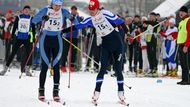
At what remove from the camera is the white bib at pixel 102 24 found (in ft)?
32.7

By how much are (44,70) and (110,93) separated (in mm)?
2134

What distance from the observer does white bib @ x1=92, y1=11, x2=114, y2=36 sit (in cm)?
995

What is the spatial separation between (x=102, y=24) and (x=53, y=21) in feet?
3.18

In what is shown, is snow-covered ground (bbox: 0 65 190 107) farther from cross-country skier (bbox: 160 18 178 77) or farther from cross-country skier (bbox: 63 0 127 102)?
cross-country skier (bbox: 160 18 178 77)

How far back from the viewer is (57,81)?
10211mm

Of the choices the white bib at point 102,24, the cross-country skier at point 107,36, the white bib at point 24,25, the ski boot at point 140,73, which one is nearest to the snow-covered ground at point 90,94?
the cross-country skier at point 107,36

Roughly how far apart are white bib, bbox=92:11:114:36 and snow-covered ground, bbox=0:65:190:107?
138cm

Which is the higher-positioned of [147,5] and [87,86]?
[147,5]

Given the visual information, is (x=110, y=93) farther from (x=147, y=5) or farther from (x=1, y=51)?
(x=147, y=5)

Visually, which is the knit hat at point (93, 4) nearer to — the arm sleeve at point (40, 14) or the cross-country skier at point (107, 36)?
the cross-country skier at point (107, 36)

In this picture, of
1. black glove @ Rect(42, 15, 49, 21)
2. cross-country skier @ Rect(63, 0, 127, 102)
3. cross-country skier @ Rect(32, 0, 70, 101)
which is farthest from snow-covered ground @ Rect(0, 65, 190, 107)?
black glove @ Rect(42, 15, 49, 21)

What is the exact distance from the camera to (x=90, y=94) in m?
11.4

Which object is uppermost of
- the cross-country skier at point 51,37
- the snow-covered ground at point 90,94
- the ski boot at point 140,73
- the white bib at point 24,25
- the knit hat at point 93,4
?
the white bib at point 24,25

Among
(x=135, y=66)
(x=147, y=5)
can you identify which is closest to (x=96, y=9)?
(x=135, y=66)
